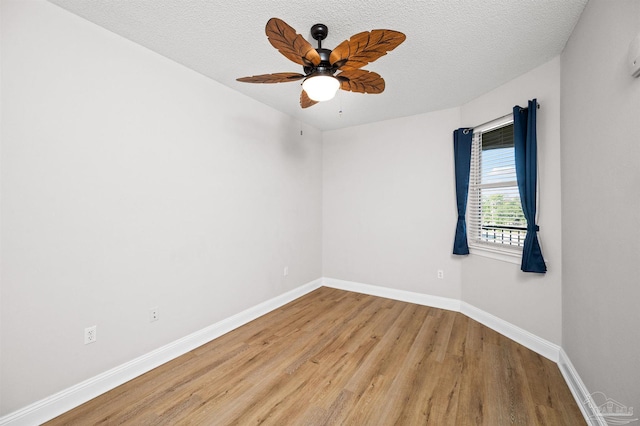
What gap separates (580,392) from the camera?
1.77 meters

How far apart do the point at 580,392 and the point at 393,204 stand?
8.54ft

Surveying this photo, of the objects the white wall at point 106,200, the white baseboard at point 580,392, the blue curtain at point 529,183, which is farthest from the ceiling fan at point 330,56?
the white baseboard at point 580,392

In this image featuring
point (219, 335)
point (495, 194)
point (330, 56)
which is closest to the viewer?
point (330, 56)

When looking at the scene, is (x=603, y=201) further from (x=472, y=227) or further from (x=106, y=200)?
(x=106, y=200)

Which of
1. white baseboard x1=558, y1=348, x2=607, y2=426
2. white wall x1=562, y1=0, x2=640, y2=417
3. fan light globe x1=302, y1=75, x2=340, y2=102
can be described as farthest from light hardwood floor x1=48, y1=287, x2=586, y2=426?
fan light globe x1=302, y1=75, x2=340, y2=102

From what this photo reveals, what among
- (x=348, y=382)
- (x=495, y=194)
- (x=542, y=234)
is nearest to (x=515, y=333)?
(x=542, y=234)

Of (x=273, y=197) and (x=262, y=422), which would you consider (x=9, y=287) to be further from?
(x=273, y=197)

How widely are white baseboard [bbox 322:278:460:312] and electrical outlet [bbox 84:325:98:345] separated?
10.3ft

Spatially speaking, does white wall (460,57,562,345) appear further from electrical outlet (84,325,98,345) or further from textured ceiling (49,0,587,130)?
electrical outlet (84,325,98,345)

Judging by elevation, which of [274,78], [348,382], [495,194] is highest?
[274,78]

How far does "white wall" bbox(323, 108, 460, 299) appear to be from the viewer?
11.5 feet

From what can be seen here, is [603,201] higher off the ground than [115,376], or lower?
higher

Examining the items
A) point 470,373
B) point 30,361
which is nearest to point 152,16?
point 30,361

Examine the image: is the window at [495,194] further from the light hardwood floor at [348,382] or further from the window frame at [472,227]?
the light hardwood floor at [348,382]
